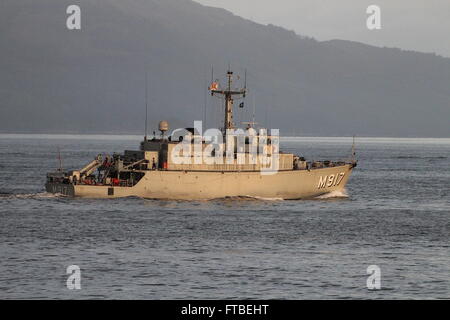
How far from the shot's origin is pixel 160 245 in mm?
47750

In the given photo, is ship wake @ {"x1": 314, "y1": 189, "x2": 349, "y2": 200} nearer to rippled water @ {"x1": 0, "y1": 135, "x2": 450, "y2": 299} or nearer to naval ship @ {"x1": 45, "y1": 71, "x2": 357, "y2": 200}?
rippled water @ {"x1": 0, "y1": 135, "x2": 450, "y2": 299}

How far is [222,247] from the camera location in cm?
4750

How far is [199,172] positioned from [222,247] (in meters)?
19.1

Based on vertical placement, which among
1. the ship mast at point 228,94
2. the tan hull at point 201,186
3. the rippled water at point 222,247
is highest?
the ship mast at point 228,94

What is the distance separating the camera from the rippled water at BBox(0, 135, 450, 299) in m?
37.4

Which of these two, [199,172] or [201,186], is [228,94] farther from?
[201,186]

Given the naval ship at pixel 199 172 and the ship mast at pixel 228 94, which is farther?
the ship mast at pixel 228 94

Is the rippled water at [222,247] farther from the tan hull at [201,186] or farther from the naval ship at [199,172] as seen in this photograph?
the naval ship at [199,172]

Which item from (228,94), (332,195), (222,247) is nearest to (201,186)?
(228,94)

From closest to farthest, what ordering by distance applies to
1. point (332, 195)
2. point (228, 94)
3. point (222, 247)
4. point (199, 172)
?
1. point (222, 247)
2. point (199, 172)
3. point (228, 94)
4. point (332, 195)

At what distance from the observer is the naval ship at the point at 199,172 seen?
217ft

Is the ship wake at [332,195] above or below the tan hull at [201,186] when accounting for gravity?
below

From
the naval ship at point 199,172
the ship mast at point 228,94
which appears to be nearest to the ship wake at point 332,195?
the naval ship at point 199,172
